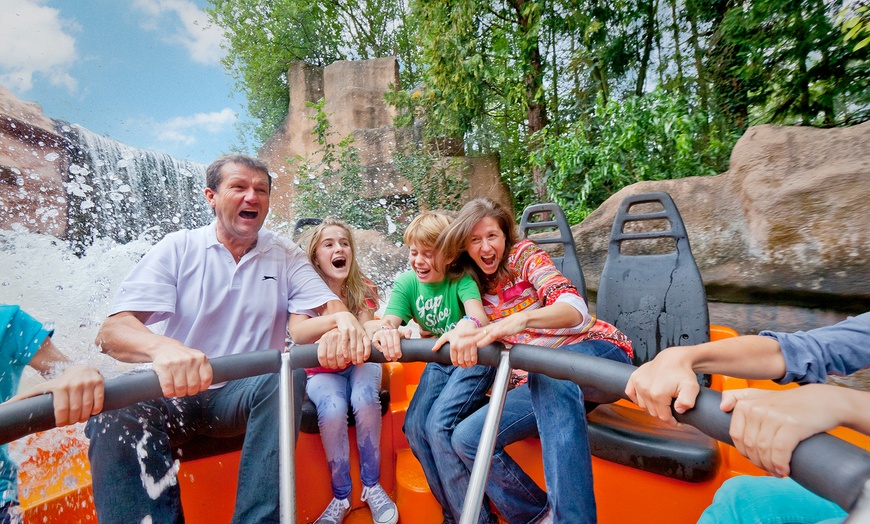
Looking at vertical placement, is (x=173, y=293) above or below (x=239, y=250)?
below

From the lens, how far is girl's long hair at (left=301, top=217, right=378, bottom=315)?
6.21 ft

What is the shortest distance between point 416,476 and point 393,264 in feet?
12.9

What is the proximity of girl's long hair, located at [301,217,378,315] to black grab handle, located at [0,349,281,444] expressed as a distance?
Result: 1047 millimetres

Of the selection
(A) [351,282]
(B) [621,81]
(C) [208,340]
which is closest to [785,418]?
(C) [208,340]

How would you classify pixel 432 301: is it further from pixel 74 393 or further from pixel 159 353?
pixel 74 393

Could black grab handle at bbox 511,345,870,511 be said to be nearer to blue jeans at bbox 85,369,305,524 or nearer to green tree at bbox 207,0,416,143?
blue jeans at bbox 85,369,305,524

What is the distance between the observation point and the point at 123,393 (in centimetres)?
70

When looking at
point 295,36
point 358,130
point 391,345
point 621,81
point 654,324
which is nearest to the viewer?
point 391,345

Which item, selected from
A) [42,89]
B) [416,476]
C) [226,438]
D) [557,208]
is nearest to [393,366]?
[416,476]

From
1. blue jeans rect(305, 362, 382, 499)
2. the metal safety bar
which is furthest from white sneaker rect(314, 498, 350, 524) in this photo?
the metal safety bar

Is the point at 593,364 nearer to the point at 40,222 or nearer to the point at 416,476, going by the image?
the point at 416,476

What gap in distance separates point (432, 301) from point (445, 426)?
447 mm

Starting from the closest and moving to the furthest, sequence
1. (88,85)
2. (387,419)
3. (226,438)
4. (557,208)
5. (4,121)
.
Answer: (226,438) < (387,419) < (557,208) < (4,121) < (88,85)

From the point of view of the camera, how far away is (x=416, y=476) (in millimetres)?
1423
